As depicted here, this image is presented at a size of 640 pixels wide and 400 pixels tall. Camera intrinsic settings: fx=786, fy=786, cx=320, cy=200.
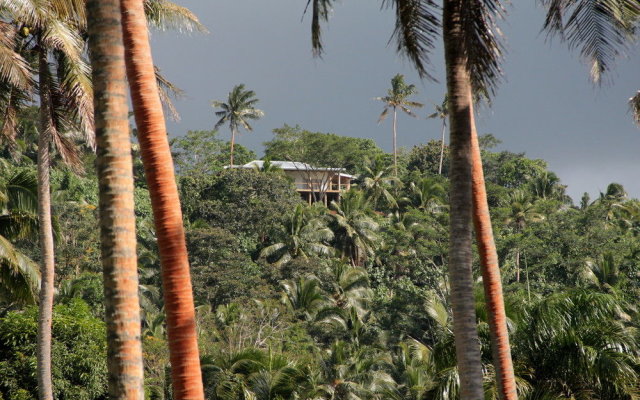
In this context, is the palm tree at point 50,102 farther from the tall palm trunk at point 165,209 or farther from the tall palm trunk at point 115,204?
the tall palm trunk at point 115,204

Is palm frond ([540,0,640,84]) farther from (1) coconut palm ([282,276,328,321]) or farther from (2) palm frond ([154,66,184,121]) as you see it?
(1) coconut palm ([282,276,328,321])

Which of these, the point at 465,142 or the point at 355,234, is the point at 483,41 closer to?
the point at 465,142

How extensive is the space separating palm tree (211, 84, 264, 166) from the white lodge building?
601 centimetres

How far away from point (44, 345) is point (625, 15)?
37.2ft

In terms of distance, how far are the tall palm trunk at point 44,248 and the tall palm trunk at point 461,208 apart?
8.94 metres

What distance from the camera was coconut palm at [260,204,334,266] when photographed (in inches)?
1780

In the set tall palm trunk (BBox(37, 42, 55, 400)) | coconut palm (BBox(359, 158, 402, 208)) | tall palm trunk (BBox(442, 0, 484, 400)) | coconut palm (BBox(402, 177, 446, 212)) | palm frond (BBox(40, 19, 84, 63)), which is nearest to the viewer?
tall palm trunk (BBox(442, 0, 484, 400))

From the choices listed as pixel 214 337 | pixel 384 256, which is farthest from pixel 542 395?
pixel 384 256

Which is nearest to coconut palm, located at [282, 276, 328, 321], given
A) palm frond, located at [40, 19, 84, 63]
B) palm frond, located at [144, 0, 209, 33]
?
palm frond, located at [144, 0, 209, 33]

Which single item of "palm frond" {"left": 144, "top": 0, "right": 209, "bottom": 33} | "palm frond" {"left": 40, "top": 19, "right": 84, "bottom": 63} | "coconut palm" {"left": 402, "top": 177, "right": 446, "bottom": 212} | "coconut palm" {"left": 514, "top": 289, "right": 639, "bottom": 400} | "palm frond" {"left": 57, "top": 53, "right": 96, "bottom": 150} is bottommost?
"coconut palm" {"left": 514, "top": 289, "right": 639, "bottom": 400}

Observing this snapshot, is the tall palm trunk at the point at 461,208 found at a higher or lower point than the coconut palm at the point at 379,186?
lower

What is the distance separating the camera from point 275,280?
4238 cm

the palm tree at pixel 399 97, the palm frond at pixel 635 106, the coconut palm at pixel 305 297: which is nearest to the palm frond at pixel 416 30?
the palm frond at pixel 635 106

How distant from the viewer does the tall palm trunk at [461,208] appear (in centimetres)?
679
